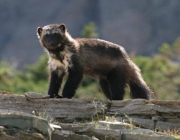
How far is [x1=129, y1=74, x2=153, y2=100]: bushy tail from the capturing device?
638 inches

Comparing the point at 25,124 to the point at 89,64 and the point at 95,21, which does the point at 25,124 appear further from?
the point at 95,21

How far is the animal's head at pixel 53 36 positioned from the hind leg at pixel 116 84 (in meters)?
1.50

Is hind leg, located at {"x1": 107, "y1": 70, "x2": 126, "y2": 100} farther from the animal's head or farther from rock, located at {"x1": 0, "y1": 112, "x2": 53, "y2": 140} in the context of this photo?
rock, located at {"x1": 0, "y1": 112, "x2": 53, "y2": 140}

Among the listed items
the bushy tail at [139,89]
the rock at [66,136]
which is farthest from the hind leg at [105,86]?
the rock at [66,136]

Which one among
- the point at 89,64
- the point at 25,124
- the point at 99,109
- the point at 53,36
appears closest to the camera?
the point at 25,124

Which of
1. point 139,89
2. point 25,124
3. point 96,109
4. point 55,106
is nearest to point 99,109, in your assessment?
Answer: point 96,109

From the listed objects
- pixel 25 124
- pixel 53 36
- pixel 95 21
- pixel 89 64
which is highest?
pixel 95 21

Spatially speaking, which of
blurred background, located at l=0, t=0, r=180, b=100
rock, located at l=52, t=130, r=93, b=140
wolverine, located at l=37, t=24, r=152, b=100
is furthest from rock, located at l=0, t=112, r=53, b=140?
blurred background, located at l=0, t=0, r=180, b=100

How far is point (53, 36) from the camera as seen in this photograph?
16125 mm

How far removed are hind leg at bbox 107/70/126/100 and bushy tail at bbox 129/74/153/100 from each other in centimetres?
35

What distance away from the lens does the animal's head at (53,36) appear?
52.2ft

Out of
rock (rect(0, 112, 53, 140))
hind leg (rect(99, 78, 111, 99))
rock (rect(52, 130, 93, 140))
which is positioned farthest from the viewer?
hind leg (rect(99, 78, 111, 99))

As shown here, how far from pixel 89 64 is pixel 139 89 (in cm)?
144

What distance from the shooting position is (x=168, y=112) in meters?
13.3
